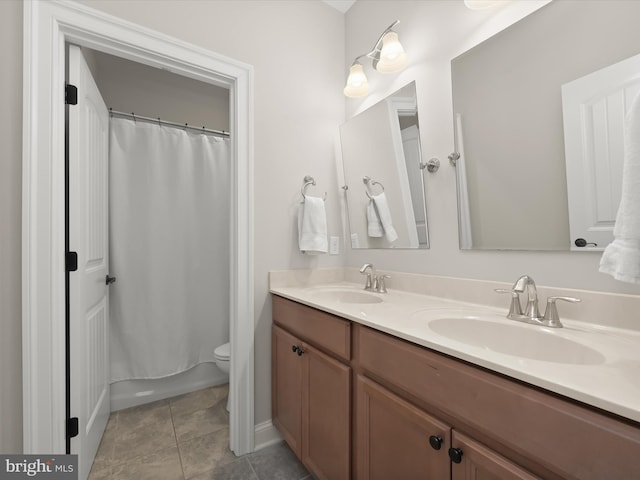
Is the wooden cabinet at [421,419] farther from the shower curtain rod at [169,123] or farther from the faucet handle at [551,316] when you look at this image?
the shower curtain rod at [169,123]

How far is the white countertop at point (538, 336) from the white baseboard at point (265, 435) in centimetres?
80

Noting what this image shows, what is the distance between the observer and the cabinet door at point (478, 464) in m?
0.59

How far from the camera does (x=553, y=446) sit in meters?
0.53

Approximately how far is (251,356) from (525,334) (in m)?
1.26

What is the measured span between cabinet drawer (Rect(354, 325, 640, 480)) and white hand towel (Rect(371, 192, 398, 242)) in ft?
2.87

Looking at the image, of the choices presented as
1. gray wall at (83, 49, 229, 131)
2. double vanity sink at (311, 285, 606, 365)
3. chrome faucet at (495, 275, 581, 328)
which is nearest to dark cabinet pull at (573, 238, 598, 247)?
chrome faucet at (495, 275, 581, 328)

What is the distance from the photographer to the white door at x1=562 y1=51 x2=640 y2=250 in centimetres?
87

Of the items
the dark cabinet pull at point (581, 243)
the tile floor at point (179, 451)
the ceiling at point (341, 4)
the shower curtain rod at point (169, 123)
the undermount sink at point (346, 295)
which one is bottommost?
the tile floor at point (179, 451)

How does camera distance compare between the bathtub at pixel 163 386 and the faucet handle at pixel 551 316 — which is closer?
the faucet handle at pixel 551 316

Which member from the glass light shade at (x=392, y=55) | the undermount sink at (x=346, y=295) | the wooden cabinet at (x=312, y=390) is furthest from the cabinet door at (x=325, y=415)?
the glass light shade at (x=392, y=55)

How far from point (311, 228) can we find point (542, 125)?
3.70 feet

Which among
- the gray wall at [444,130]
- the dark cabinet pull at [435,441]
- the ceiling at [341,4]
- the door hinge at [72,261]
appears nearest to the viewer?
the dark cabinet pull at [435,441]

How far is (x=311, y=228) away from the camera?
5.59 ft

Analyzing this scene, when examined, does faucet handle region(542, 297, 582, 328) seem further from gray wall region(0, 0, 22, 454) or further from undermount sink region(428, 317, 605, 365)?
gray wall region(0, 0, 22, 454)
